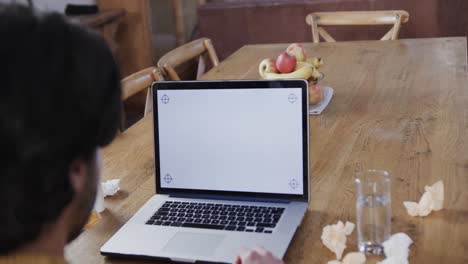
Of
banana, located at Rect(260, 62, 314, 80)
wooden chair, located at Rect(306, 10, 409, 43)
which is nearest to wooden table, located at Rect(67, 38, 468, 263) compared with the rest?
banana, located at Rect(260, 62, 314, 80)

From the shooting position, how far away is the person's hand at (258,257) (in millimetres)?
951

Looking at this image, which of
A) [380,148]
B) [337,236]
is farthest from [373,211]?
[380,148]

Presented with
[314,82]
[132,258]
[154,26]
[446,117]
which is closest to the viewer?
[132,258]

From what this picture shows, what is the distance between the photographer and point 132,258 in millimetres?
1085

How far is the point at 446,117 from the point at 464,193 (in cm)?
49

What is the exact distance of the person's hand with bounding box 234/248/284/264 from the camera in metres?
0.95

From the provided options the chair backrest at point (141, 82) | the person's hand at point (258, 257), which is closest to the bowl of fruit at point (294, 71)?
the chair backrest at point (141, 82)

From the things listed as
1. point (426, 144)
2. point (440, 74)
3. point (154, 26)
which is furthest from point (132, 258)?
point (154, 26)

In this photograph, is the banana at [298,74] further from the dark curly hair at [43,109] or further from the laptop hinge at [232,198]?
the dark curly hair at [43,109]

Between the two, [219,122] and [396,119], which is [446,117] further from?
[219,122]

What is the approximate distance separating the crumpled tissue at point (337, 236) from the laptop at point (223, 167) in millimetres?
61

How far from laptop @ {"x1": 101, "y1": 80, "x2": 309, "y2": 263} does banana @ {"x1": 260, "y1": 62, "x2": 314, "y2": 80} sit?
2.00 ft

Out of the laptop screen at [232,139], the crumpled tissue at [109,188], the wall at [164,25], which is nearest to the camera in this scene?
the laptop screen at [232,139]

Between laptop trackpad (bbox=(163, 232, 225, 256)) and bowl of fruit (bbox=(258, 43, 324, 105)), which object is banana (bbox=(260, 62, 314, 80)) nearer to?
bowl of fruit (bbox=(258, 43, 324, 105))
